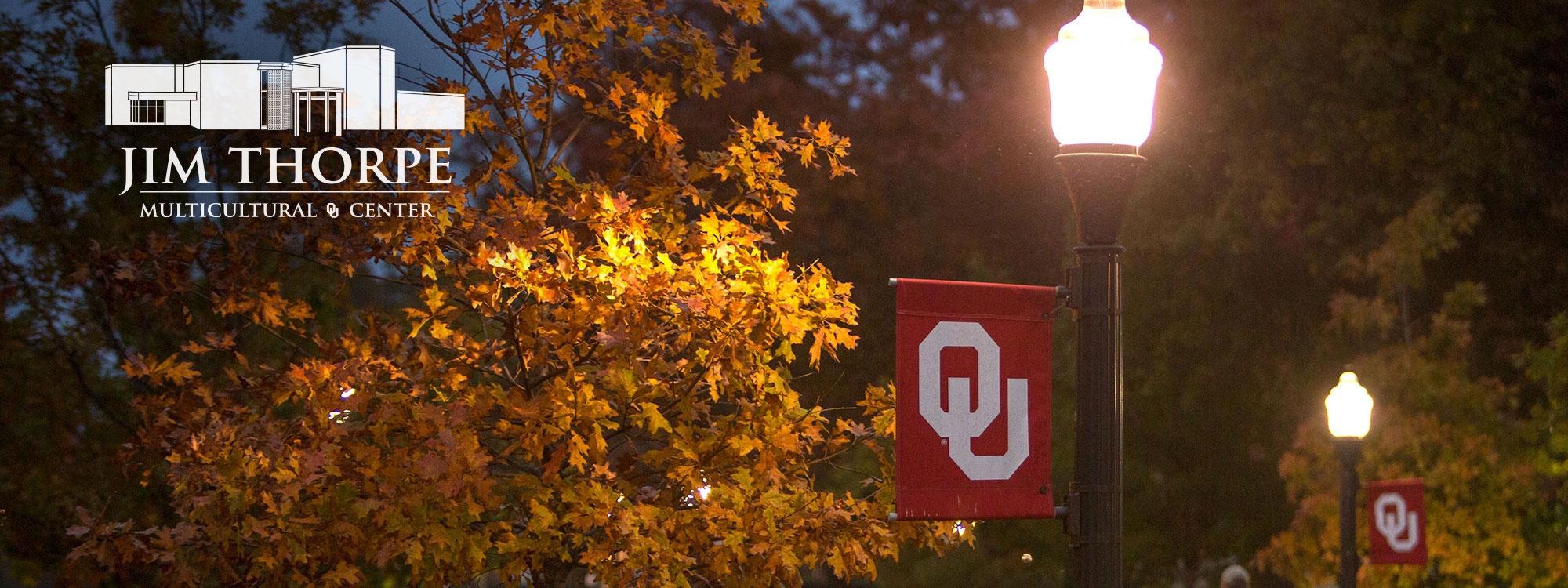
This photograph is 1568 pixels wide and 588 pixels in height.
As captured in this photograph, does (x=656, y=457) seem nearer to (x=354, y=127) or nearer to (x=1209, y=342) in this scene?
(x=354, y=127)

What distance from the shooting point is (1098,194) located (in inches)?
247

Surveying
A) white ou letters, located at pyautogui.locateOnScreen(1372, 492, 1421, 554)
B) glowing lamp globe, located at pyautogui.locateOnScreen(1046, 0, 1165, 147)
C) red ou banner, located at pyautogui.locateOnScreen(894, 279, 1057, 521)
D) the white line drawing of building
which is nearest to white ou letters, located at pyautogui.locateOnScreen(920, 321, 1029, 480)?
red ou banner, located at pyautogui.locateOnScreen(894, 279, 1057, 521)

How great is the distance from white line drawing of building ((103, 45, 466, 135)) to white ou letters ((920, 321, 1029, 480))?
3752 millimetres

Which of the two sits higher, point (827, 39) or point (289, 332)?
point (827, 39)

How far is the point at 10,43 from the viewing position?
1548 cm

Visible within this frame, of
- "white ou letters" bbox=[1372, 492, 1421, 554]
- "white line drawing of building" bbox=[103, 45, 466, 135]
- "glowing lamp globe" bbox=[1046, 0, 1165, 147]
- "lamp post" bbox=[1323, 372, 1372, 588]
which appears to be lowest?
"white ou letters" bbox=[1372, 492, 1421, 554]

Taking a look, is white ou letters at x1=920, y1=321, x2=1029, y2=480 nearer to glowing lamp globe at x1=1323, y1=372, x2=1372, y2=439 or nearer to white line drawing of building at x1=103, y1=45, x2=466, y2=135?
white line drawing of building at x1=103, y1=45, x2=466, y2=135

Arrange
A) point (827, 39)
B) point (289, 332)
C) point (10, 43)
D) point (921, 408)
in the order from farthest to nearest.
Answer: point (827, 39), point (289, 332), point (10, 43), point (921, 408)

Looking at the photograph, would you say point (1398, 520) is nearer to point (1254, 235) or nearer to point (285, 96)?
point (1254, 235)

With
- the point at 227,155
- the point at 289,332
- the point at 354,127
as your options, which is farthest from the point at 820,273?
the point at 289,332

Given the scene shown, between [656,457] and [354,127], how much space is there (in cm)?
271

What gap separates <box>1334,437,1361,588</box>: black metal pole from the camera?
16125 mm

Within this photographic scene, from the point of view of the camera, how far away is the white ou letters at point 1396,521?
17875mm

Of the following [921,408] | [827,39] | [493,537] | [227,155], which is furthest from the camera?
[827,39]
